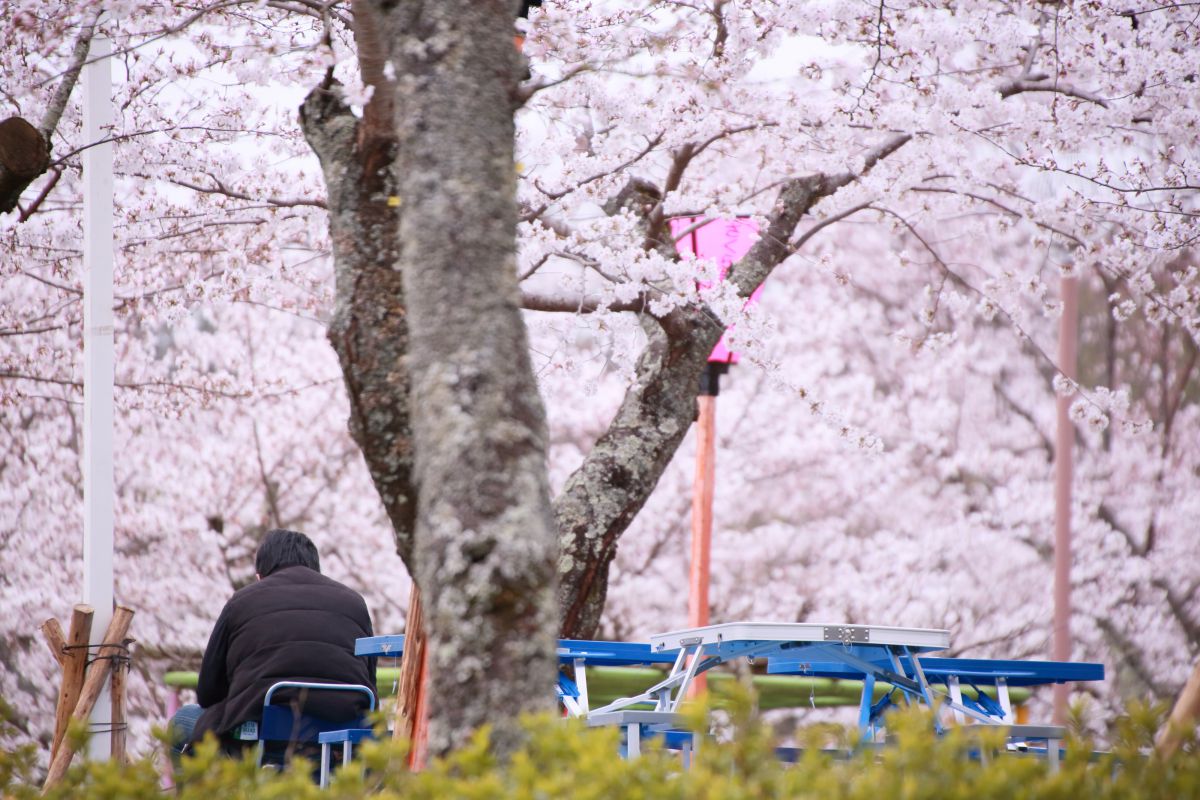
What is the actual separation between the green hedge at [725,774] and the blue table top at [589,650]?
6.65 ft

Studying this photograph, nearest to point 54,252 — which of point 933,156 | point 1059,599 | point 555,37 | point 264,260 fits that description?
point 264,260

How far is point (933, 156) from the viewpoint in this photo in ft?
19.4

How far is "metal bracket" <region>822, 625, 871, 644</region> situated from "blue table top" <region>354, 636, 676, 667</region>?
0.95m

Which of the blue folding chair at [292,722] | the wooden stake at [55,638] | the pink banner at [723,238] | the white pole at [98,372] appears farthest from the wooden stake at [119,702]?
the pink banner at [723,238]

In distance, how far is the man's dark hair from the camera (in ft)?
14.8

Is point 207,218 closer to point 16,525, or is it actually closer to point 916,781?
point 916,781

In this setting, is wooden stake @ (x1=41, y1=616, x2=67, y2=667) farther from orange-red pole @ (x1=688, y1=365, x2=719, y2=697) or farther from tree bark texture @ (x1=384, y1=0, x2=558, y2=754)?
orange-red pole @ (x1=688, y1=365, x2=719, y2=697)

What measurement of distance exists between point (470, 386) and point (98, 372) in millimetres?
2567

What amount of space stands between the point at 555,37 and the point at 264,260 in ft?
8.10

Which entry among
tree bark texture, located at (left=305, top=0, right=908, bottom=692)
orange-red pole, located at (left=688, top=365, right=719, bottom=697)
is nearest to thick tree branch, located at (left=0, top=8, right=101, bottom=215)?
tree bark texture, located at (left=305, top=0, right=908, bottom=692)

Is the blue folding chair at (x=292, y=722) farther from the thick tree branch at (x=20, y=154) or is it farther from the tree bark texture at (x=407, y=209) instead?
the thick tree branch at (x=20, y=154)

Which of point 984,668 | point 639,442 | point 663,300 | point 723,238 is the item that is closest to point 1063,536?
point 723,238

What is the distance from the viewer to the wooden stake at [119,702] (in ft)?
13.3

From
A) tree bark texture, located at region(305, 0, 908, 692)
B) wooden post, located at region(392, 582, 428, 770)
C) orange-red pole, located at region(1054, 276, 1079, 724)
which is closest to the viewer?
tree bark texture, located at region(305, 0, 908, 692)
